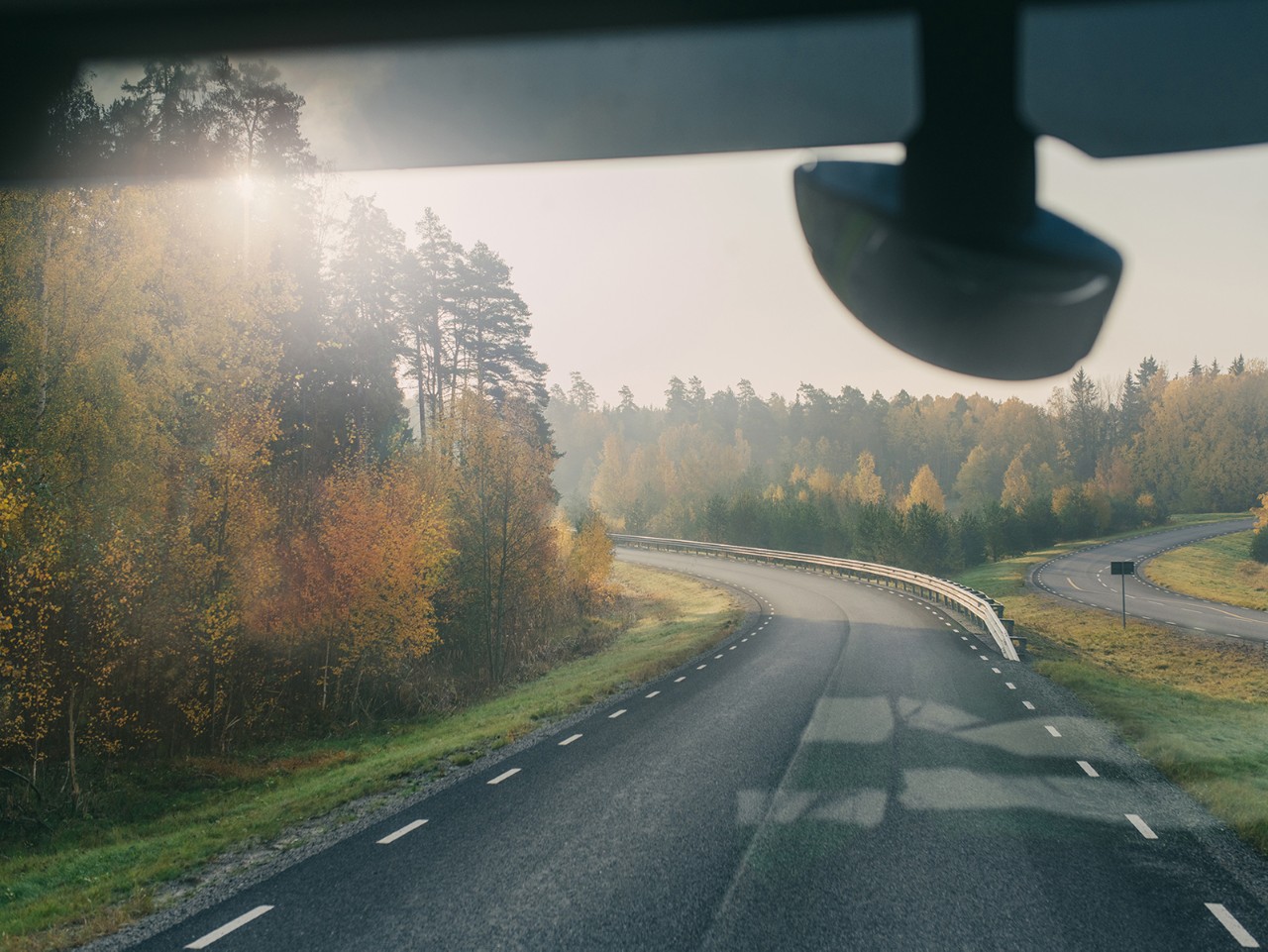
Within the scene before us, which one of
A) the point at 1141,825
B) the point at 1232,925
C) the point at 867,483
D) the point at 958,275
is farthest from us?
the point at 867,483

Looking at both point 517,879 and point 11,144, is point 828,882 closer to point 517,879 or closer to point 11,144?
point 517,879

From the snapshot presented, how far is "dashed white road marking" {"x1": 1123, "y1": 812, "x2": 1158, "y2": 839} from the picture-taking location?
26.2 feet

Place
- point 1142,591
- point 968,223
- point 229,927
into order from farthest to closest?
point 1142,591 → point 229,927 → point 968,223

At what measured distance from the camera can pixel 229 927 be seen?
6.45 metres

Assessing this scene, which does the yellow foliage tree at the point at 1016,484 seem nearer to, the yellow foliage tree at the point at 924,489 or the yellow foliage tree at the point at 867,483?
the yellow foliage tree at the point at 924,489

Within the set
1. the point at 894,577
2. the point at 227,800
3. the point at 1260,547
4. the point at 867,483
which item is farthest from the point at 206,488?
the point at 867,483

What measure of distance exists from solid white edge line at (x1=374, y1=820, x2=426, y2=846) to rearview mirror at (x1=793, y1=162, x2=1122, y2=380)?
869 cm

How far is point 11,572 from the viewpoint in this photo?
40.0 feet

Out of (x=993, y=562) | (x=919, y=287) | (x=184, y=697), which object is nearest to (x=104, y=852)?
(x=184, y=697)

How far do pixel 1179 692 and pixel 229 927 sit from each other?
62.3 feet

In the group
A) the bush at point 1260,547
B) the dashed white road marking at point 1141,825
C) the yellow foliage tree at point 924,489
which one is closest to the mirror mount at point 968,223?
the dashed white road marking at point 1141,825

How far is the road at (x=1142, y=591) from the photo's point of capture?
31.2m

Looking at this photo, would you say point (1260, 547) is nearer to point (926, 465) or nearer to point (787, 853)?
point (926, 465)

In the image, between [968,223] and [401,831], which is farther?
[401,831]
